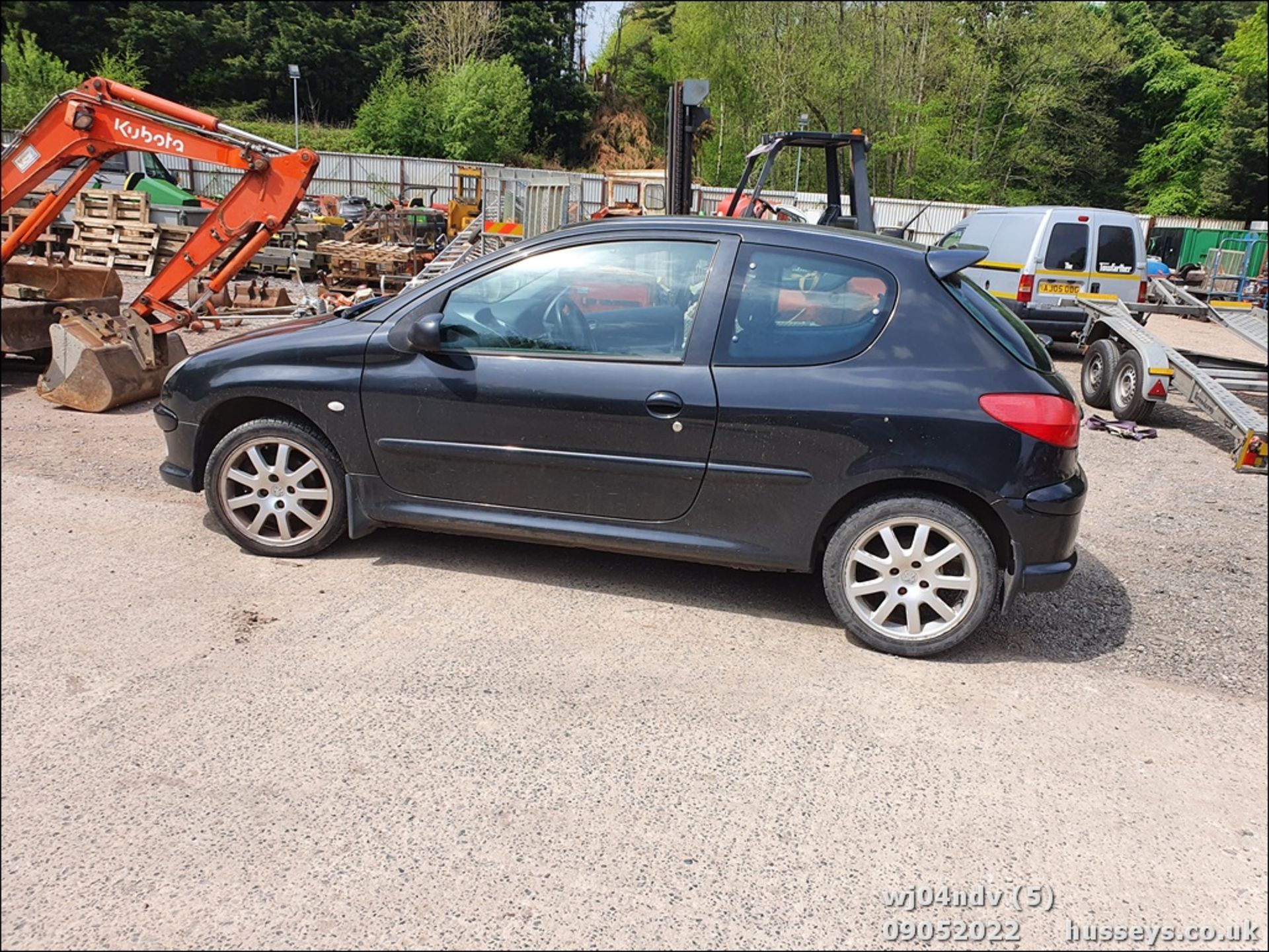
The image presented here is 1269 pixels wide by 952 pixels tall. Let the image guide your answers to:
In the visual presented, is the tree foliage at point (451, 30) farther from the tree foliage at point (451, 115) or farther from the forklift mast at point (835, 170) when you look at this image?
the forklift mast at point (835, 170)

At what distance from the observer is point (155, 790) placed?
9.10 ft

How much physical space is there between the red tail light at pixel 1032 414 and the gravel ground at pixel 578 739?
0.76m

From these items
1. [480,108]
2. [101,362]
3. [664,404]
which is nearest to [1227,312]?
[664,404]

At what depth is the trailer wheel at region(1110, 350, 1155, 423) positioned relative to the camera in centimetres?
896

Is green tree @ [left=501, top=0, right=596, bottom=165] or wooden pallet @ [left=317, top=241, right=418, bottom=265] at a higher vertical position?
green tree @ [left=501, top=0, right=596, bottom=165]

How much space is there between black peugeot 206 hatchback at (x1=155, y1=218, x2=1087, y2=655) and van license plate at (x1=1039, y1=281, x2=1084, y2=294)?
9533 millimetres

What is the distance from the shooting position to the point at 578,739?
3.22m

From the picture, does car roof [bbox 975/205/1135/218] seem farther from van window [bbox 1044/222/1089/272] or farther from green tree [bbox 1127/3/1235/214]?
green tree [bbox 1127/3/1235/214]

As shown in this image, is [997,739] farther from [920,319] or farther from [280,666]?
[280,666]

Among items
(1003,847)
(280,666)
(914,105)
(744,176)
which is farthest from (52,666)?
(914,105)

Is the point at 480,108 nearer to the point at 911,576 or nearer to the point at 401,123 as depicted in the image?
the point at 401,123

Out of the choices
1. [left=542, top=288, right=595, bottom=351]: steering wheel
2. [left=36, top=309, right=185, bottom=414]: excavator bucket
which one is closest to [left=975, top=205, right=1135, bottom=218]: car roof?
[left=542, top=288, right=595, bottom=351]: steering wheel

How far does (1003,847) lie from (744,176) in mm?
11959

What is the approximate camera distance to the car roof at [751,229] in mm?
4207
